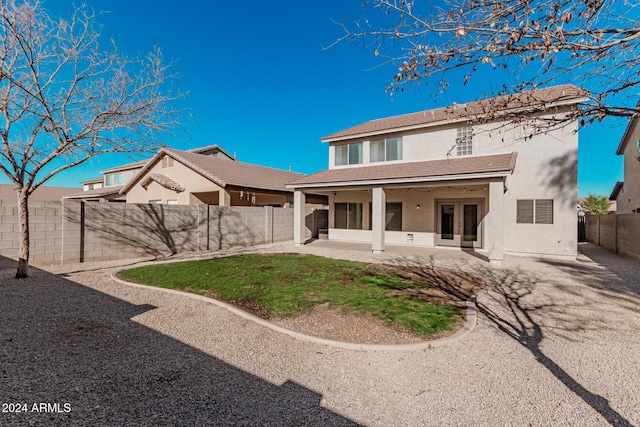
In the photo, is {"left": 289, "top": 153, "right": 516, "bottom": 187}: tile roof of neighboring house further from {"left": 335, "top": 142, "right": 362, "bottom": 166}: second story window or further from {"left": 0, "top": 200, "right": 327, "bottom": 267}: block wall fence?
{"left": 0, "top": 200, "right": 327, "bottom": 267}: block wall fence

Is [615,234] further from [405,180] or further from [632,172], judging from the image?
[405,180]

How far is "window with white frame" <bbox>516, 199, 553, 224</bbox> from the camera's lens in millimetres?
11422

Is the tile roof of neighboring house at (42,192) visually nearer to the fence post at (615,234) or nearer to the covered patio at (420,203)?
the covered patio at (420,203)

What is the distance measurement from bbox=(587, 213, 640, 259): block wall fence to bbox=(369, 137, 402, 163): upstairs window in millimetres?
9799

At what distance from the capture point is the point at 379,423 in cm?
249

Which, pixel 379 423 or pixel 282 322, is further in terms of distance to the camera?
pixel 282 322

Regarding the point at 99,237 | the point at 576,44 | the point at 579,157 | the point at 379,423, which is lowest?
the point at 379,423

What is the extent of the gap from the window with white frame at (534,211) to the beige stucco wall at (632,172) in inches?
312

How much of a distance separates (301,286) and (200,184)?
42.4ft

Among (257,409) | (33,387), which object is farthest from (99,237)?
(257,409)

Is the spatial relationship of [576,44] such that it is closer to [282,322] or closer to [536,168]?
[282,322]

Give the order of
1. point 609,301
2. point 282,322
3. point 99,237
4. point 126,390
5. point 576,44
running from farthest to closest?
point 99,237
point 609,301
point 282,322
point 126,390
point 576,44

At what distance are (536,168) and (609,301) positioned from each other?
23.3 ft

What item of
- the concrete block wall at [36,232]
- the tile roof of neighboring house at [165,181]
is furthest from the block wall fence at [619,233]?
the tile roof of neighboring house at [165,181]
